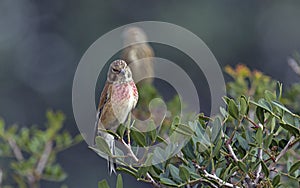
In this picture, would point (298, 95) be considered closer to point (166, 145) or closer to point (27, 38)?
point (166, 145)

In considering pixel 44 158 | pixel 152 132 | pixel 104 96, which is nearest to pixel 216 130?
pixel 152 132

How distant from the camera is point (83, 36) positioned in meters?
9.34

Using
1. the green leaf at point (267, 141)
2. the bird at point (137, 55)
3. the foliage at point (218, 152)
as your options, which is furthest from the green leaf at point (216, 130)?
the bird at point (137, 55)

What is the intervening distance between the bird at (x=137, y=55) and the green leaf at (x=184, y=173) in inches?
61.9

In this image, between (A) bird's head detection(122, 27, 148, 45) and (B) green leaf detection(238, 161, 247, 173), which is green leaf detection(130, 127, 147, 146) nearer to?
(B) green leaf detection(238, 161, 247, 173)

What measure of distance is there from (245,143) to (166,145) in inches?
7.2

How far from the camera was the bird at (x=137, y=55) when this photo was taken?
10.6 ft

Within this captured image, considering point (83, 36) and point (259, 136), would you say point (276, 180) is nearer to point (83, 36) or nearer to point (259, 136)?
point (259, 136)

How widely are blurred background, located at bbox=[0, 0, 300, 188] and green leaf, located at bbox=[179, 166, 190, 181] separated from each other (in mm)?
6858

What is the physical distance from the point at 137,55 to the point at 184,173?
2120 millimetres

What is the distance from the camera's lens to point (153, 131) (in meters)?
1.59

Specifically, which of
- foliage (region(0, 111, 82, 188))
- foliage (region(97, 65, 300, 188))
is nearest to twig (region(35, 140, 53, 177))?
foliage (region(0, 111, 82, 188))

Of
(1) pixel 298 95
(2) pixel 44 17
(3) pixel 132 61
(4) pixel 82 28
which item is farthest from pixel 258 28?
(1) pixel 298 95

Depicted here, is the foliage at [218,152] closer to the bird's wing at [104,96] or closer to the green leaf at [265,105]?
the green leaf at [265,105]
